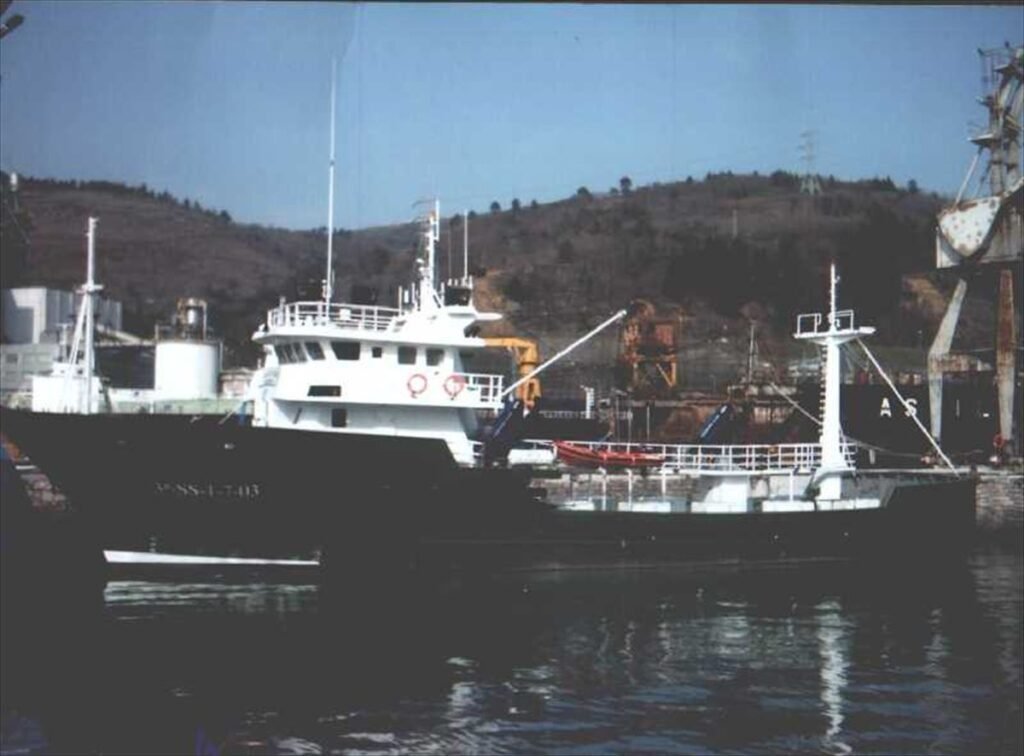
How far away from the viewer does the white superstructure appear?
19641mm

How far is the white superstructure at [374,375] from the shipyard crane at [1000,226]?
18.8 metres

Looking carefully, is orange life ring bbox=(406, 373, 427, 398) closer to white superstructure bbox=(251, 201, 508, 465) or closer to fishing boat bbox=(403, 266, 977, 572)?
white superstructure bbox=(251, 201, 508, 465)

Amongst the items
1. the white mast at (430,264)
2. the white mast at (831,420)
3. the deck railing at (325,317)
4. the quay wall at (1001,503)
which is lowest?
the quay wall at (1001,503)

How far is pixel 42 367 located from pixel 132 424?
2028 centimetres

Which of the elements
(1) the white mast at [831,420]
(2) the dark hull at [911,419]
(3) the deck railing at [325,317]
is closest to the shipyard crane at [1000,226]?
(2) the dark hull at [911,419]

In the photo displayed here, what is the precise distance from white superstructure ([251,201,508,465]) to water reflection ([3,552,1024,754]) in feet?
12.3

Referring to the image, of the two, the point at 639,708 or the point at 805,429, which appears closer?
the point at 639,708

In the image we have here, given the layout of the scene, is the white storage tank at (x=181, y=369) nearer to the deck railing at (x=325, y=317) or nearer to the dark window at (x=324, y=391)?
the deck railing at (x=325, y=317)

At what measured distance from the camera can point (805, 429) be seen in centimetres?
3594

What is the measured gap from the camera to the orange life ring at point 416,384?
19.9 meters

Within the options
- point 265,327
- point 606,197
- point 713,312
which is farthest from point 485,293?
point 606,197

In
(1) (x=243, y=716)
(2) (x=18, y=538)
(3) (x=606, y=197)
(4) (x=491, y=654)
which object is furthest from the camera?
(3) (x=606, y=197)

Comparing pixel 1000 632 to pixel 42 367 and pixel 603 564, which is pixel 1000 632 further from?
pixel 42 367

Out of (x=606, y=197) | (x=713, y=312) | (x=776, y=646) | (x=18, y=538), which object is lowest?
(x=776, y=646)
